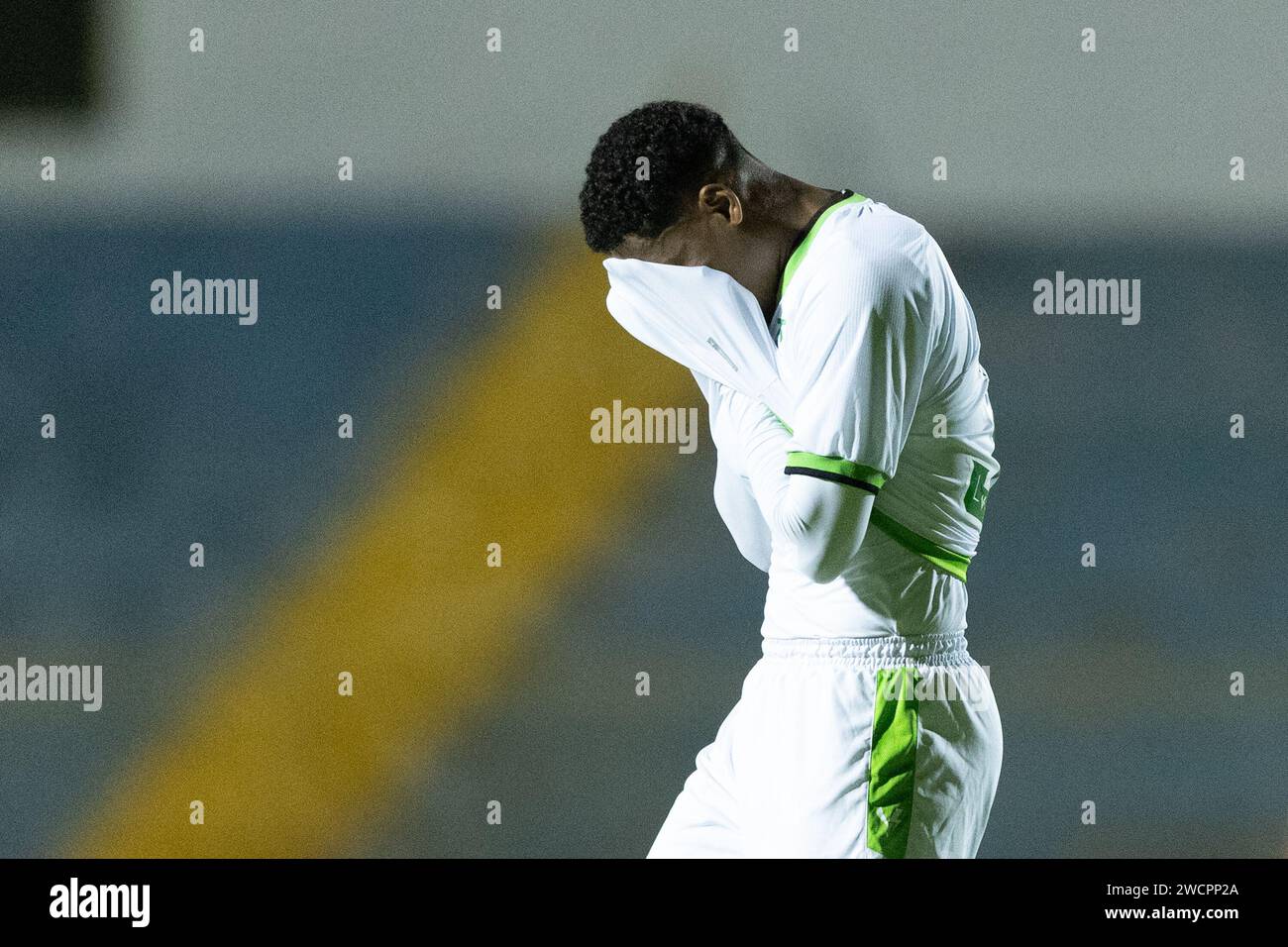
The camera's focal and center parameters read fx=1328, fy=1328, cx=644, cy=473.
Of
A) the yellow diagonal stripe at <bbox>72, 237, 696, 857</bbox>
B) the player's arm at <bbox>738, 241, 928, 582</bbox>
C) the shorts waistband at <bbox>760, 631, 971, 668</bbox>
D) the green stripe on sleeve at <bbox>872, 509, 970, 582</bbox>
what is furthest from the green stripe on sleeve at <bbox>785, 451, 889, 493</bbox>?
the yellow diagonal stripe at <bbox>72, 237, 696, 857</bbox>

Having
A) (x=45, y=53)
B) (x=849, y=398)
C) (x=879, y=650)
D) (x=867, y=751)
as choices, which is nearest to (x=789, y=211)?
(x=849, y=398)

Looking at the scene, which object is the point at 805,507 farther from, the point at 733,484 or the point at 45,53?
the point at 45,53

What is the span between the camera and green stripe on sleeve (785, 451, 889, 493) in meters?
1.65

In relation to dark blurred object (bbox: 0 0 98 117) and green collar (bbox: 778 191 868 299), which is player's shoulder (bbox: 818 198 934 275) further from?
dark blurred object (bbox: 0 0 98 117)

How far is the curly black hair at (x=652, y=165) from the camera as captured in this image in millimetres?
1835

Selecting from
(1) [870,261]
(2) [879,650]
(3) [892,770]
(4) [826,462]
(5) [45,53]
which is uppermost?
(5) [45,53]

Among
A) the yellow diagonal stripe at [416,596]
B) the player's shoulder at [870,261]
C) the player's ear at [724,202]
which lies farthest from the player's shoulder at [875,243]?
the yellow diagonal stripe at [416,596]

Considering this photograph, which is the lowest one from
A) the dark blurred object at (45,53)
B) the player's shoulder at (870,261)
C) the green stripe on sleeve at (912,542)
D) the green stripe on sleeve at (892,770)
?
the green stripe on sleeve at (892,770)

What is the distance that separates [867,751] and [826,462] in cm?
39

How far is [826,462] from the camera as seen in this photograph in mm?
1657

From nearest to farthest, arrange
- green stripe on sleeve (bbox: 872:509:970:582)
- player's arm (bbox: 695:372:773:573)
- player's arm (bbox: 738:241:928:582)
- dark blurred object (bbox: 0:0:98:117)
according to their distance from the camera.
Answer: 1. player's arm (bbox: 738:241:928:582)
2. green stripe on sleeve (bbox: 872:509:970:582)
3. player's arm (bbox: 695:372:773:573)
4. dark blurred object (bbox: 0:0:98:117)

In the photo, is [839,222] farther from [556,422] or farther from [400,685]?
[400,685]

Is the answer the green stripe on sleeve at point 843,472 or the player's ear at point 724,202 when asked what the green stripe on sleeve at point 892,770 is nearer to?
the green stripe on sleeve at point 843,472

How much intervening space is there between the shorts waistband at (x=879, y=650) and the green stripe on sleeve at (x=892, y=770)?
4cm
